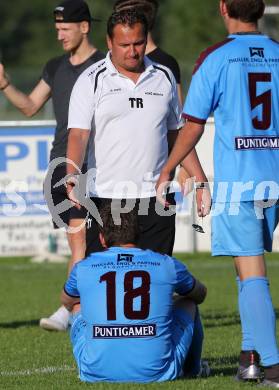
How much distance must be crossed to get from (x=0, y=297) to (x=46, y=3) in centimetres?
A: 5125

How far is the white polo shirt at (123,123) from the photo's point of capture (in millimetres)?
7992

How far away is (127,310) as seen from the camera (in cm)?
687

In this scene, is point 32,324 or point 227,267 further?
point 227,267

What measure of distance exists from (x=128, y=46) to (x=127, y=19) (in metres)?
0.17

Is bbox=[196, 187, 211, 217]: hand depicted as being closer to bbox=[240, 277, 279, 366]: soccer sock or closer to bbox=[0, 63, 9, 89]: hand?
bbox=[240, 277, 279, 366]: soccer sock

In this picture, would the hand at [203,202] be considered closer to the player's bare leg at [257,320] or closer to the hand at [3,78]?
the player's bare leg at [257,320]

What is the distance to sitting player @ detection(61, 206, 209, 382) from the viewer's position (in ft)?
22.6

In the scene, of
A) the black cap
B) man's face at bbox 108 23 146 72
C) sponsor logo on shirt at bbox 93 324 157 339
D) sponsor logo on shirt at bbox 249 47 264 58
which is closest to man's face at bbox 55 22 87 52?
the black cap

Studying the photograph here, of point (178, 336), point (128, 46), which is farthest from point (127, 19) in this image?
point (178, 336)

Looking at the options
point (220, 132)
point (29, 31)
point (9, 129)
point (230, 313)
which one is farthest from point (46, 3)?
point (220, 132)

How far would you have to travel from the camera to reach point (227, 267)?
1584 cm

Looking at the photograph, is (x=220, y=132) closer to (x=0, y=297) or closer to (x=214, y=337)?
(x=214, y=337)

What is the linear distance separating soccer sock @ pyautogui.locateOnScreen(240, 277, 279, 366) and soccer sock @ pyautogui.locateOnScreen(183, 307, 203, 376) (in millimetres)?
396

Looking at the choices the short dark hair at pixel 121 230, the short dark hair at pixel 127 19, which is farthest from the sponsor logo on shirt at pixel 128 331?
the short dark hair at pixel 127 19
